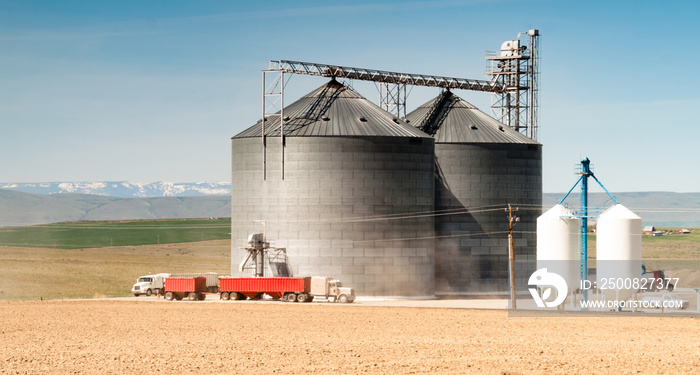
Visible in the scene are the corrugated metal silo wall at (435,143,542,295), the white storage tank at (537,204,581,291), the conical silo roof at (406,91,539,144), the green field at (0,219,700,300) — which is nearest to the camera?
the white storage tank at (537,204,581,291)

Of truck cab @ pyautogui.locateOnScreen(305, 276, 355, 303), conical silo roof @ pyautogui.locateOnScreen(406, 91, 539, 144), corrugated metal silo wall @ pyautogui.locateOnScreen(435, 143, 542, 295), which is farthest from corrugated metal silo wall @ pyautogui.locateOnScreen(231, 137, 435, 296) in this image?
conical silo roof @ pyautogui.locateOnScreen(406, 91, 539, 144)

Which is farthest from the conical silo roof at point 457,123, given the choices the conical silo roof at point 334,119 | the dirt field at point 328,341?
the dirt field at point 328,341

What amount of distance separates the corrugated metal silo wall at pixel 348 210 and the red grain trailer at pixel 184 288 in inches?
254

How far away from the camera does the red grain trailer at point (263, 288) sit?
7506 cm

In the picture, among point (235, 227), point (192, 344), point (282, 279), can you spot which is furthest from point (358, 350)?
point (235, 227)

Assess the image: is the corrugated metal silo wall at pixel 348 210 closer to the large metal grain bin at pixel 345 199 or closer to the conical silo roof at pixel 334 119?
the large metal grain bin at pixel 345 199

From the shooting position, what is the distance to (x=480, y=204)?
85000mm

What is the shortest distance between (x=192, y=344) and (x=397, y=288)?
3065 centimetres

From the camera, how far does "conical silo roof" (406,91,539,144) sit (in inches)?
3396

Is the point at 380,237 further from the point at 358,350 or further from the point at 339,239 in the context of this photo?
the point at 358,350

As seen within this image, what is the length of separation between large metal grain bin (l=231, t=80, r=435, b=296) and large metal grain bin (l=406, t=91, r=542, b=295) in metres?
5.11

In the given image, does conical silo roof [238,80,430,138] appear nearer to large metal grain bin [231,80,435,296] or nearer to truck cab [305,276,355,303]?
large metal grain bin [231,80,435,296]

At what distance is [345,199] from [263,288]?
9.51 metres

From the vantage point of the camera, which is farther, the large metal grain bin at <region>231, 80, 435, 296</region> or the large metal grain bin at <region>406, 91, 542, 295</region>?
the large metal grain bin at <region>406, 91, 542, 295</region>
